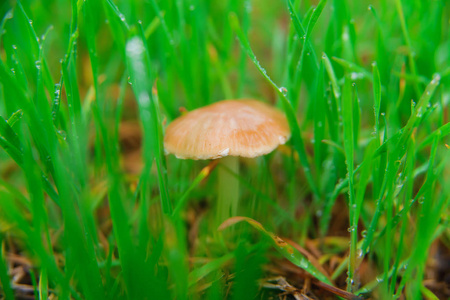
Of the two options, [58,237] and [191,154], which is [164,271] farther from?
[58,237]

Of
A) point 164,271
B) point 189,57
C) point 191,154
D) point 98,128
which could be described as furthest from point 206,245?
point 189,57

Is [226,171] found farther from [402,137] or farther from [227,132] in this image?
[402,137]

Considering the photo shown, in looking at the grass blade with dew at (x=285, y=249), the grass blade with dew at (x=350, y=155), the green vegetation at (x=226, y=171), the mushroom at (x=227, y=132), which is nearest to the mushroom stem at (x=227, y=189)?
the green vegetation at (x=226, y=171)

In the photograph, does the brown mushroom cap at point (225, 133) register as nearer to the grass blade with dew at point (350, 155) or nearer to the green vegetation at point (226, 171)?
the green vegetation at point (226, 171)

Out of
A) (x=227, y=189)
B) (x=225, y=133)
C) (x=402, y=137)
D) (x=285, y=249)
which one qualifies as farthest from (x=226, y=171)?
(x=402, y=137)

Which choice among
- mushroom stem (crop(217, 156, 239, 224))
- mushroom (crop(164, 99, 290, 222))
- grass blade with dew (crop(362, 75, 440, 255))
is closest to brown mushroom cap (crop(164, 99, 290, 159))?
mushroom (crop(164, 99, 290, 222))

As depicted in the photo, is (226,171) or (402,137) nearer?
(402,137)
